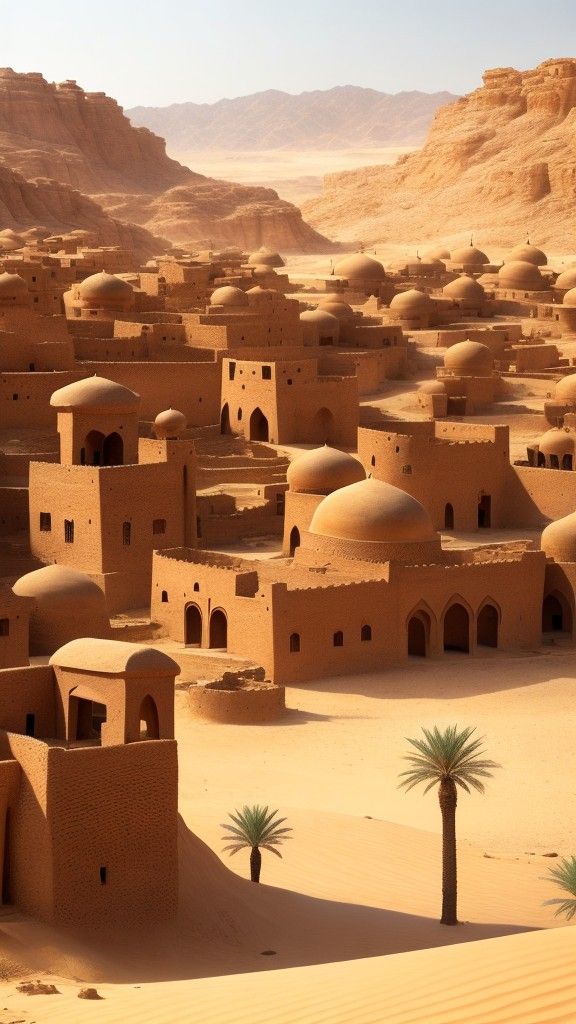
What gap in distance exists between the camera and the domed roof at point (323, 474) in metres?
37.4

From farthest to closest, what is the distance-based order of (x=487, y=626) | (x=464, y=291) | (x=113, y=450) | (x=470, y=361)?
(x=464, y=291)
(x=470, y=361)
(x=113, y=450)
(x=487, y=626)

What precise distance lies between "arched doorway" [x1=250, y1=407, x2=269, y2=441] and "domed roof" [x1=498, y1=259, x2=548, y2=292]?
76.9 ft

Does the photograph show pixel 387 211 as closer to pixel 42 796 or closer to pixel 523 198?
pixel 523 198

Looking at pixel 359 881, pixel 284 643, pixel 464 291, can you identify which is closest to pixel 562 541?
pixel 284 643

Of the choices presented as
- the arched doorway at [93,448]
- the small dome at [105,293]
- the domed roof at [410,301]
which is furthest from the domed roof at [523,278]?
the arched doorway at [93,448]

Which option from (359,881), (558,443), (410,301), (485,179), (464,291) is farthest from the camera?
(485,179)

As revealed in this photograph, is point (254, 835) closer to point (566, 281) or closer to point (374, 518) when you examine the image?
point (374, 518)

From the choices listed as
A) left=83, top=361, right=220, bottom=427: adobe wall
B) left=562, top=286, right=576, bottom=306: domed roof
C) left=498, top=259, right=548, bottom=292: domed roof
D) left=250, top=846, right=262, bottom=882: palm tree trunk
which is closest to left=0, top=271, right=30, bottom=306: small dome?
left=83, top=361, right=220, bottom=427: adobe wall

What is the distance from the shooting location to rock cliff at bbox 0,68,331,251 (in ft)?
307

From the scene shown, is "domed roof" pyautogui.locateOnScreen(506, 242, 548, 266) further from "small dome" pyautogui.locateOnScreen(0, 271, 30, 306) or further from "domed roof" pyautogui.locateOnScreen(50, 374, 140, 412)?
"domed roof" pyautogui.locateOnScreen(50, 374, 140, 412)

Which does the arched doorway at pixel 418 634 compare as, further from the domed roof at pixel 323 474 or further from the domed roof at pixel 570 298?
the domed roof at pixel 570 298

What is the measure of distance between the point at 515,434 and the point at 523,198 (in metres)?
50.6

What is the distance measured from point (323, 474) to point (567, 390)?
1132 centimetres

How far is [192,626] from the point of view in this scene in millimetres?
33406
